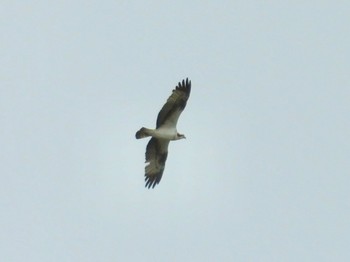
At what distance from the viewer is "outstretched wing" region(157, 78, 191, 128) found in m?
52.7

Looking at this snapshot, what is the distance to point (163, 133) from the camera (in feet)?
175

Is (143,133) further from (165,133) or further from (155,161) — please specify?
(155,161)

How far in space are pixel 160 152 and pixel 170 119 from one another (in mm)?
2271

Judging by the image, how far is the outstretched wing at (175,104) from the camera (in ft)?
173

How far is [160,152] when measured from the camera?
55.1 meters

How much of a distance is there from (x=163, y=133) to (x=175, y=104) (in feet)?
4.34

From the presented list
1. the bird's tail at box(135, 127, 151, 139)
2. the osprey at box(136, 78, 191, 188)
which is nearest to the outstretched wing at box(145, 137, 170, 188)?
the osprey at box(136, 78, 191, 188)

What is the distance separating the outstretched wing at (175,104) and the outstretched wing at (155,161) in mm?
1844

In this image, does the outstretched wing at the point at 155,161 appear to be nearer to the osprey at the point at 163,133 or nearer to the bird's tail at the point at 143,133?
the osprey at the point at 163,133

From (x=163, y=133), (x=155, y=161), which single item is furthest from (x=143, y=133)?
(x=155, y=161)

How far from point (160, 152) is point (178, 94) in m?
3.30

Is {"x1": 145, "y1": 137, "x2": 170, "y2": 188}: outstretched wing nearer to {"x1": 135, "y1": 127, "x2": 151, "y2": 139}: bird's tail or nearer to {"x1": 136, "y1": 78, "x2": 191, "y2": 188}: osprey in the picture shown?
{"x1": 136, "y1": 78, "x2": 191, "y2": 188}: osprey

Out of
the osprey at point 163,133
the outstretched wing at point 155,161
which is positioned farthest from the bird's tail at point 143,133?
the outstretched wing at point 155,161

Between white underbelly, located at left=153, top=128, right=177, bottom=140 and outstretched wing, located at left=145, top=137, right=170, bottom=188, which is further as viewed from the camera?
outstretched wing, located at left=145, top=137, right=170, bottom=188
